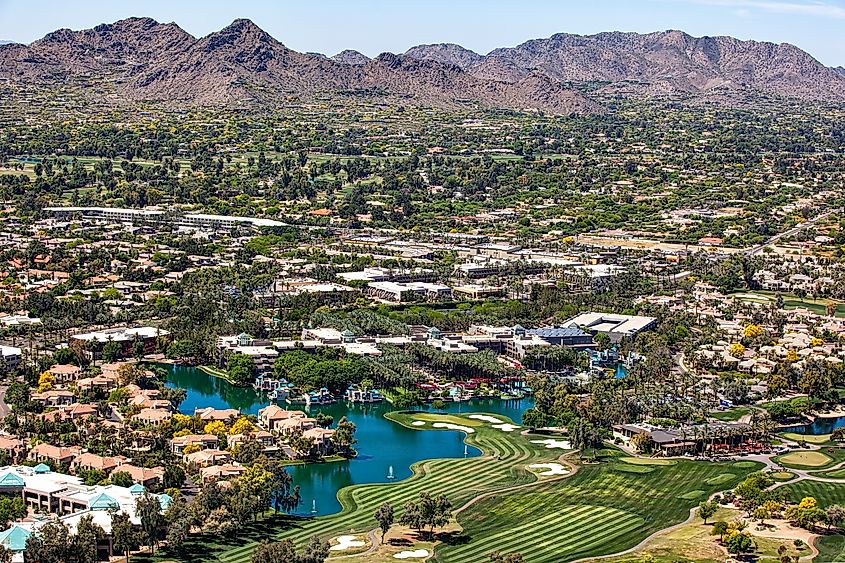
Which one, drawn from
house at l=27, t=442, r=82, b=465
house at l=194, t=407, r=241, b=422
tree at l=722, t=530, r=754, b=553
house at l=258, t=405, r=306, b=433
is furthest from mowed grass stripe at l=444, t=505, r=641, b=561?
house at l=194, t=407, r=241, b=422

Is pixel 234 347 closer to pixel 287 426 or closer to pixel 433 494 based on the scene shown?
pixel 287 426

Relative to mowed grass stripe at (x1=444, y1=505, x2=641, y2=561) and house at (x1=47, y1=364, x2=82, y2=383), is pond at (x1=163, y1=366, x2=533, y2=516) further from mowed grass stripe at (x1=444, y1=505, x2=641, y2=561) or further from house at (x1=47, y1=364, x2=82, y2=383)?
mowed grass stripe at (x1=444, y1=505, x2=641, y2=561)

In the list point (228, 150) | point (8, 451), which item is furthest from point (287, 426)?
point (228, 150)

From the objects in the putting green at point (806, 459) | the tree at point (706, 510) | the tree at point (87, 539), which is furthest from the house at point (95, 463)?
the putting green at point (806, 459)

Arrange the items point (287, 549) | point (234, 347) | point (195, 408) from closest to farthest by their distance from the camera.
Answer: point (287, 549), point (195, 408), point (234, 347)

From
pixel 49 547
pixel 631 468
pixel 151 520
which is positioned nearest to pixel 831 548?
pixel 631 468

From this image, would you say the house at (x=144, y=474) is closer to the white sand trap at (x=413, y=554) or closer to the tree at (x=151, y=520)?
the tree at (x=151, y=520)
